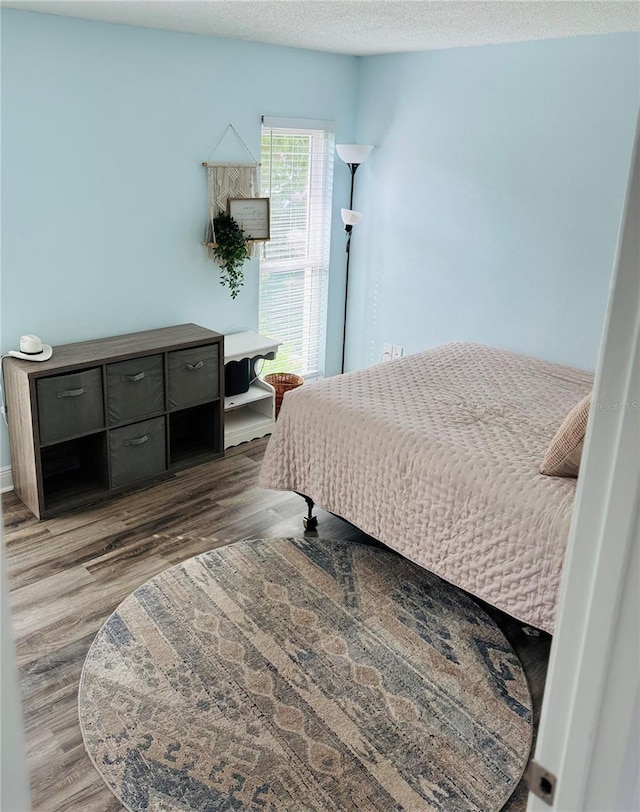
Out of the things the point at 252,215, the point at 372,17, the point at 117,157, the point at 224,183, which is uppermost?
the point at 372,17

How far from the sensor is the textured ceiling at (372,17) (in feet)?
9.04

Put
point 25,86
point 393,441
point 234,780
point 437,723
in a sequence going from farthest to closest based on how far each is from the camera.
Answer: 1. point 25,86
2. point 393,441
3. point 437,723
4. point 234,780

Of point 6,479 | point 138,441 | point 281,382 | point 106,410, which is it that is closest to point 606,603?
point 106,410

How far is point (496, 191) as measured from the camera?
4066mm

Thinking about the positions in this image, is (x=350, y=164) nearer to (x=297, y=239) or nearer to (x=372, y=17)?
(x=297, y=239)

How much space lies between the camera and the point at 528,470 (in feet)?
8.48

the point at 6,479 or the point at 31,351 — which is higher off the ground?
the point at 31,351

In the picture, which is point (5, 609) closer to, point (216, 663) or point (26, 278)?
point (216, 663)

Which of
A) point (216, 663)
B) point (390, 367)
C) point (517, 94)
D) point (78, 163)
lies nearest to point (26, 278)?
point (78, 163)

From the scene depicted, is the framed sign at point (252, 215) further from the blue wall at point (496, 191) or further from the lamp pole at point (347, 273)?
the blue wall at point (496, 191)

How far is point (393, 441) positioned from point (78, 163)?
2072mm

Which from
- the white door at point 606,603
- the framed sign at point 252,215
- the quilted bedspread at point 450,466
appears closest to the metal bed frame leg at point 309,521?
the quilted bedspread at point 450,466

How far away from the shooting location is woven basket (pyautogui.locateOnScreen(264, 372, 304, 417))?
473 centimetres

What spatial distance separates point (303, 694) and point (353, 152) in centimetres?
330
